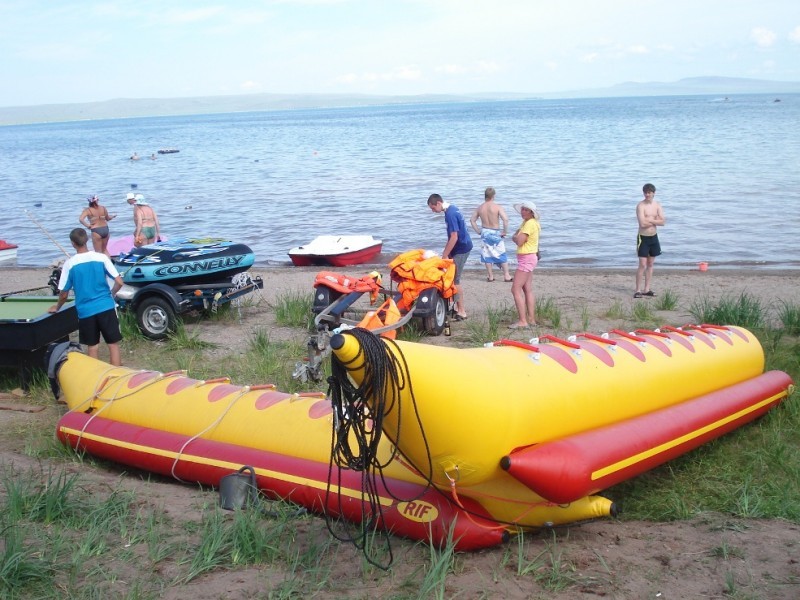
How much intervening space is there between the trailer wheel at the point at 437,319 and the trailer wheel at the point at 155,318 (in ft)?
8.92

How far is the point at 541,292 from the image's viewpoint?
1156 centimetres

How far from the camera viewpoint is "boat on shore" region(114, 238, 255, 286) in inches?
352

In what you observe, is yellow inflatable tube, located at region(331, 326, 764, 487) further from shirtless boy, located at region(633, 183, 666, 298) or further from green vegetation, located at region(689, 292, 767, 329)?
shirtless boy, located at region(633, 183, 666, 298)

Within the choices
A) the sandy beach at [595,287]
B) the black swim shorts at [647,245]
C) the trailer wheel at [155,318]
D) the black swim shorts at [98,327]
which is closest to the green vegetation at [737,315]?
the sandy beach at [595,287]

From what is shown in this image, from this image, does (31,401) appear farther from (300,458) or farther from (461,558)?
(461,558)

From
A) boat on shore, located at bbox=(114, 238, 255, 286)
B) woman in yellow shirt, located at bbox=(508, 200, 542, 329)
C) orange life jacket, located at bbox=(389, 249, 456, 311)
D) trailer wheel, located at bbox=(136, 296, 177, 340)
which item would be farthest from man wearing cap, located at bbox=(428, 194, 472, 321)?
trailer wheel, located at bbox=(136, 296, 177, 340)

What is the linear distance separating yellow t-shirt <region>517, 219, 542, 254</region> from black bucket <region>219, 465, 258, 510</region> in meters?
4.93

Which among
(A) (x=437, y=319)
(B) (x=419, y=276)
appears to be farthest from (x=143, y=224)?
(A) (x=437, y=319)

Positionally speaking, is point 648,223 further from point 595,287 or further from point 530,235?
point 530,235

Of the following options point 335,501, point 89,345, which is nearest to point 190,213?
point 89,345

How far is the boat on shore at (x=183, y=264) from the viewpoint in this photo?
894 cm

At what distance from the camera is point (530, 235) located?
8.93 m

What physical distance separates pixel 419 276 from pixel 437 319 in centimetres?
50

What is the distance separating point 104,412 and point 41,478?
0.95 metres
